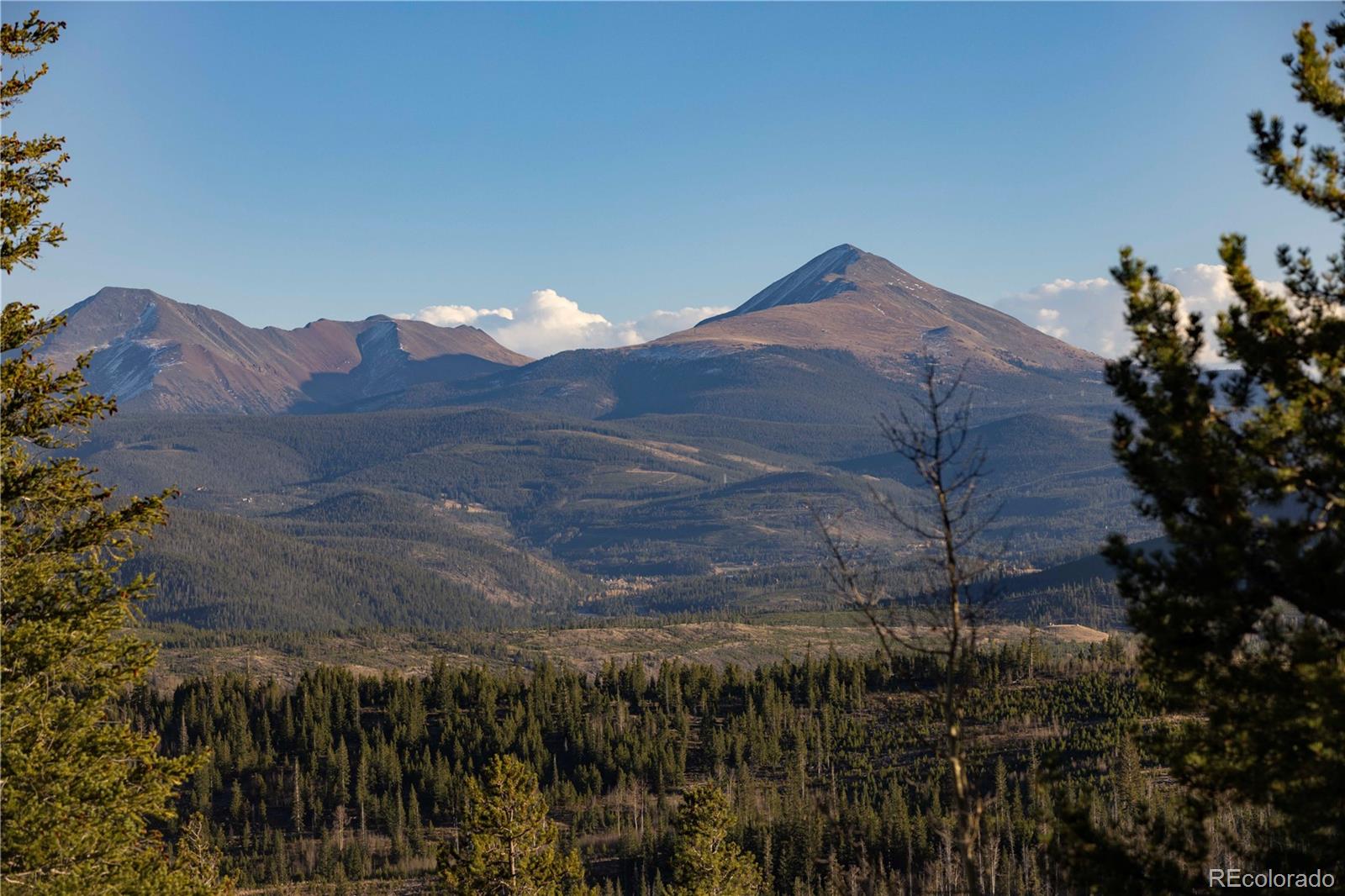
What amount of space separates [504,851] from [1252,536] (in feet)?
119

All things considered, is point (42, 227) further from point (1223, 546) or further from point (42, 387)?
point (1223, 546)

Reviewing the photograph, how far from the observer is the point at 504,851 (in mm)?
46969

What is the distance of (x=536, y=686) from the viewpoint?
169 meters

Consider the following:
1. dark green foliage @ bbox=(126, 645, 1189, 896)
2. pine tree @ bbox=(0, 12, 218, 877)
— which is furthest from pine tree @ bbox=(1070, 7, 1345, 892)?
dark green foliage @ bbox=(126, 645, 1189, 896)

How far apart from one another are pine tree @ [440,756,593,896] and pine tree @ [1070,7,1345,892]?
32908 mm

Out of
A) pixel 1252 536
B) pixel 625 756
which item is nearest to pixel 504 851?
pixel 1252 536

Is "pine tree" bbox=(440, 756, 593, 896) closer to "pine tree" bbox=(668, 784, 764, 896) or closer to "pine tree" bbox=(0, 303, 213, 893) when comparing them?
"pine tree" bbox=(668, 784, 764, 896)

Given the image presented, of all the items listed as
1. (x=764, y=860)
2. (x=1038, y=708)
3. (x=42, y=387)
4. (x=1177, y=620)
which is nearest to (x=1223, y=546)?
(x=1177, y=620)

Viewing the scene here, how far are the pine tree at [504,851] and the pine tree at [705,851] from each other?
10209 mm

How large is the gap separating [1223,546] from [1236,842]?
15.8ft

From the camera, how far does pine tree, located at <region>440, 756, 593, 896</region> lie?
151 ft

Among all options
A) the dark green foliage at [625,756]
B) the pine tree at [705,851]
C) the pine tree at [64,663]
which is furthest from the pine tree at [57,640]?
the dark green foliage at [625,756]

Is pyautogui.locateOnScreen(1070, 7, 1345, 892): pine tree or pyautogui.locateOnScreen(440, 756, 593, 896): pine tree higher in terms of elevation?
pyautogui.locateOnScreen(1070, 7, 1345, 892): pine tree

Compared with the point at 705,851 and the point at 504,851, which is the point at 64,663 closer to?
the point at 504,851
